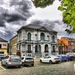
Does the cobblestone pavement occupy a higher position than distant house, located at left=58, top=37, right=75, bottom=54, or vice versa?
distant house, located at left=58, top=37, right=75, bottom=54

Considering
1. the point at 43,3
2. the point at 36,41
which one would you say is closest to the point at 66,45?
the point at 36,41

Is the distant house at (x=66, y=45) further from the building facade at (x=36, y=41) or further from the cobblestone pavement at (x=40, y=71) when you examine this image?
the cobblestone pavement at (x=40, y=71)

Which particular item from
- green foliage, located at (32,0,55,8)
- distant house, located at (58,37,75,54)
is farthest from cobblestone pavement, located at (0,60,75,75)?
distant house, located at (58,37,75,54)

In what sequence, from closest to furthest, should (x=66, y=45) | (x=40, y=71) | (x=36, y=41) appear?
Result: 1. (x=40, y=71)
2. (x=36, y=41)
3. (x=66, y=45)

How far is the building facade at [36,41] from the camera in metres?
52.9

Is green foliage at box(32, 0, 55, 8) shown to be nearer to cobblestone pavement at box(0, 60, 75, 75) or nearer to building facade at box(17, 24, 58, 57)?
cobblestone pavement at box(0, 60, 75, 75)

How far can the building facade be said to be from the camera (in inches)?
2082

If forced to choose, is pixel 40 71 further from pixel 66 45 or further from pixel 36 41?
pixel 66 45

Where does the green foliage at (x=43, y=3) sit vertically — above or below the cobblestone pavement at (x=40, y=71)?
above

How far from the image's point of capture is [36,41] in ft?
180

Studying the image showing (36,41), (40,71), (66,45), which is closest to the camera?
(40,71)

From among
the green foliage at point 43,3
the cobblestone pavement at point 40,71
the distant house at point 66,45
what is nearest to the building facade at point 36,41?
the distant house at point 66,45

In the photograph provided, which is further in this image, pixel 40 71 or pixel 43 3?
pixel 40 71

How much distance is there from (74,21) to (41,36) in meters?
51.5
